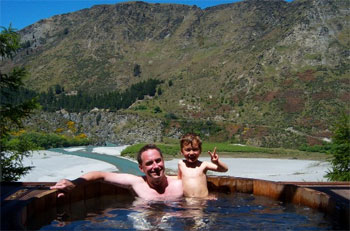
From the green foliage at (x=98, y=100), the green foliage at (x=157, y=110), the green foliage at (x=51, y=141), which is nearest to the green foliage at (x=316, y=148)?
the green foliage at (x=157, y=110)

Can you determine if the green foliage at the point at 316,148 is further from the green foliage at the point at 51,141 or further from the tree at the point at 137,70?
the tree at the point at 137,70

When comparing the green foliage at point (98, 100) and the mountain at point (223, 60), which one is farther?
the green foliage at point (98, 100)

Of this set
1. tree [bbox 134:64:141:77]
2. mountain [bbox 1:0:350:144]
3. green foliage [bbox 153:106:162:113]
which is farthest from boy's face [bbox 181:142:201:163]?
tree [bbox 134:64:141:77]

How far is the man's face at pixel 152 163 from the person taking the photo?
5.58m

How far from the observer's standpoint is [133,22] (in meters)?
139

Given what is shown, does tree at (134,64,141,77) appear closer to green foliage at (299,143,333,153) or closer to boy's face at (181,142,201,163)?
green foliage at (299,143,333,153)

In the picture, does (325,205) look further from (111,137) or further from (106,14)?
(106,14)

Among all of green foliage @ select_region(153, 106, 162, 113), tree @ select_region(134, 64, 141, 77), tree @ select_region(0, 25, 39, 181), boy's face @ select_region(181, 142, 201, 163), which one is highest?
tree @ select_region(134, 64, 141, 77)

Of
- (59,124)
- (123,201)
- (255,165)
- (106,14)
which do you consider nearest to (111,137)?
(59,124)

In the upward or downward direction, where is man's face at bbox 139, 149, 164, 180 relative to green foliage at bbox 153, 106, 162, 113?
downward

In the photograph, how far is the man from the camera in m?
5.63

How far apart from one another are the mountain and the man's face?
18730 mm

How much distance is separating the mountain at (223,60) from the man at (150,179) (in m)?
18.2

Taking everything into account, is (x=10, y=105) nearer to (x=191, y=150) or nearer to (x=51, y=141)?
(x=191, y=150)
